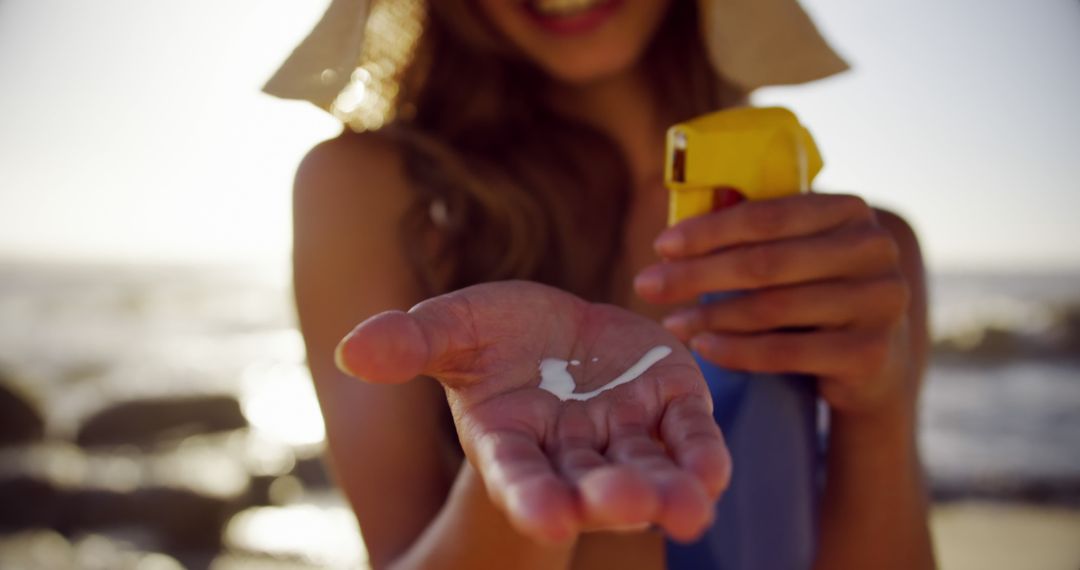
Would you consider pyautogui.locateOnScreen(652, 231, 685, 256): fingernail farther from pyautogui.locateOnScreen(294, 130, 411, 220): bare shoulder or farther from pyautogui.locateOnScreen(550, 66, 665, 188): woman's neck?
pyautogui.locateOnScreen(550, 66, 665, 188): woman's neck

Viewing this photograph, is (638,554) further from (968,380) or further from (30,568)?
(968,380)

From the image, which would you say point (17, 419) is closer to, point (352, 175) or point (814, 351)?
point (352, 175)

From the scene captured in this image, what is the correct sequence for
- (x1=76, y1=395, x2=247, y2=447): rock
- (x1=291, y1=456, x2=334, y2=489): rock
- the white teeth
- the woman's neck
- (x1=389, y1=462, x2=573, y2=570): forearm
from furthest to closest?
(x1=76, y1=395, x2=247, y2=447): rock
(x1=291, y1=456, x2=334, y2=489): rock
the woman's neck
the white teeth
(x1=389, y1=462, x2=573, y2=570): forearm

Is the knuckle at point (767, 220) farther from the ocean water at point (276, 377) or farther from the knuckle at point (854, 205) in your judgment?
the ocean water at point (276, 377)

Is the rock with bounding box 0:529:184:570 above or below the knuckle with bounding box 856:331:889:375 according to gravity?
below

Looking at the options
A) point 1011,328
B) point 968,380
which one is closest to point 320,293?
point 968,380

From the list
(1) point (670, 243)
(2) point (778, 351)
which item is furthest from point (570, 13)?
(2) point (778, 351)

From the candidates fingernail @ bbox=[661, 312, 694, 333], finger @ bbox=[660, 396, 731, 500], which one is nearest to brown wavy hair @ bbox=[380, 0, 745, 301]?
fingernail @ bbox=[661, 312, 694, 333]
